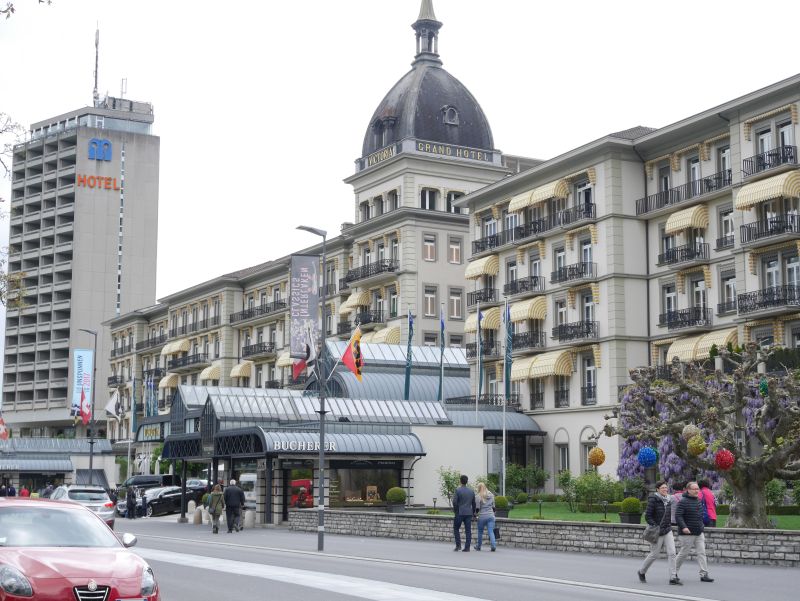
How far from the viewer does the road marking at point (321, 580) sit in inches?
698

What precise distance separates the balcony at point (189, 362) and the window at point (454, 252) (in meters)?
30.3

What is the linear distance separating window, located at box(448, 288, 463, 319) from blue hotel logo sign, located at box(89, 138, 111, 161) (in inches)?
2554

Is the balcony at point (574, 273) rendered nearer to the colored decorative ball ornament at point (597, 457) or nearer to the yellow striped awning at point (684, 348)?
the yellow striped awning at point (684, 348)

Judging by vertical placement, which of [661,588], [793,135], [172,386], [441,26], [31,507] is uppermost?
[441,26]

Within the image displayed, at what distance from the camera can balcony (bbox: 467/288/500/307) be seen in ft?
225

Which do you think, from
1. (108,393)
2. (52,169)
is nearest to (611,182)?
(108,393)

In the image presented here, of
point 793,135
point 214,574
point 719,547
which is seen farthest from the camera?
point 793,135

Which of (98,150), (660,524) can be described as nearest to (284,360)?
(98,150)

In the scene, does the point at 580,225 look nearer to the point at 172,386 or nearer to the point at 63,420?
the point at 172,386

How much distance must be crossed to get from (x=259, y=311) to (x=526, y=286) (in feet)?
111

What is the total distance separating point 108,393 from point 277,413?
256ft

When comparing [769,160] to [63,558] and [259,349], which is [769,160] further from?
[259,349]

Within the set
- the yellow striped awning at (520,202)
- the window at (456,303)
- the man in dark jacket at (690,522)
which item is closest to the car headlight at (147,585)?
the man in dark jacket at (690,522)

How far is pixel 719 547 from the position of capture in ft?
79.6
